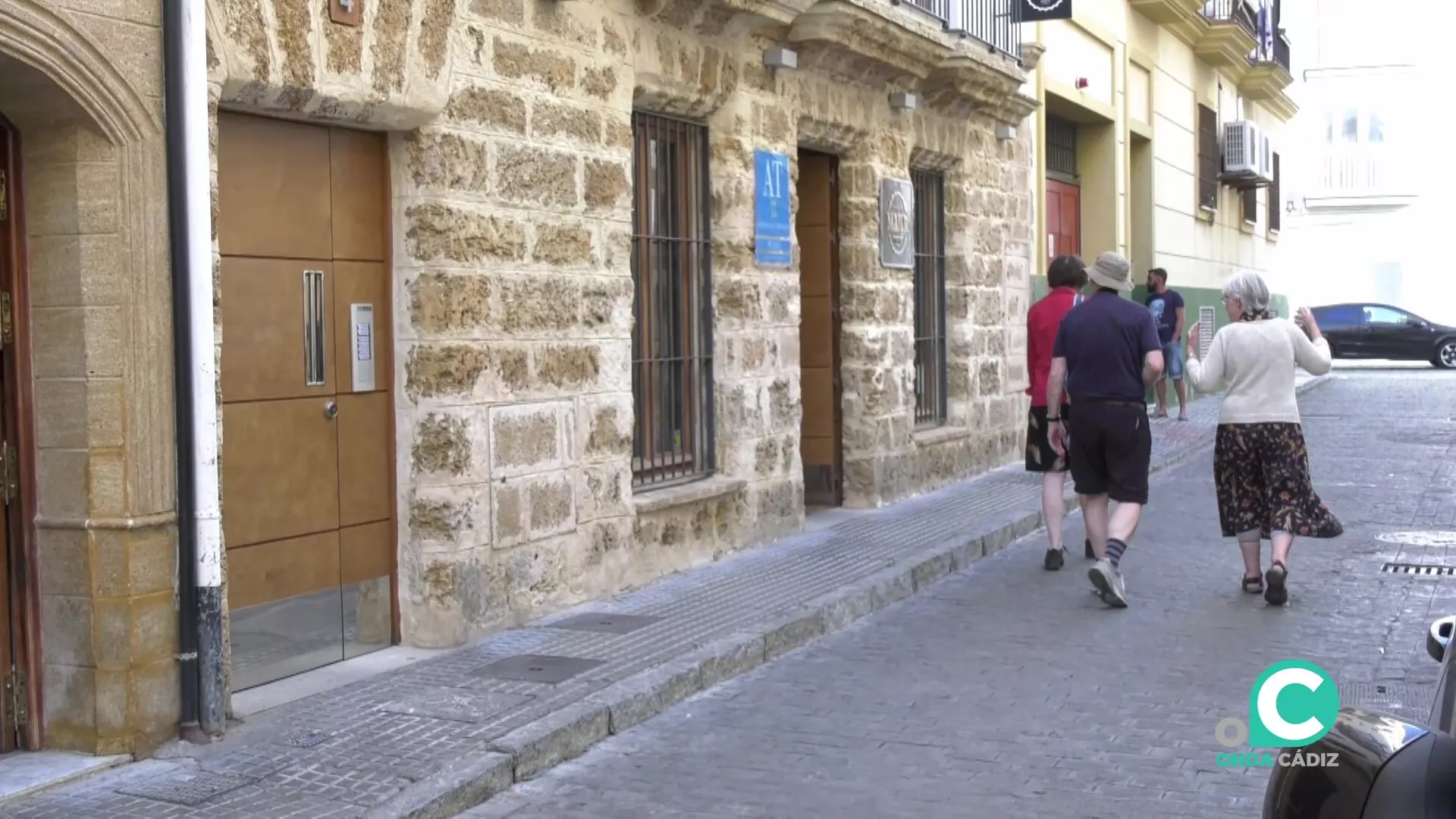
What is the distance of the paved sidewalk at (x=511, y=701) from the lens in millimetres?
5145

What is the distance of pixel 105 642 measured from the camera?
18.1 feet

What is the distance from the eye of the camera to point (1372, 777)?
237 centimetres

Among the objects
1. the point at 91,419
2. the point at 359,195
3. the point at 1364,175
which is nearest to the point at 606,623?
the point at 359,195

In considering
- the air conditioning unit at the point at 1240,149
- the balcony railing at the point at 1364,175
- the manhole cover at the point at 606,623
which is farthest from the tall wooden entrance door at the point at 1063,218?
the balcony railing at the point at 1364,175

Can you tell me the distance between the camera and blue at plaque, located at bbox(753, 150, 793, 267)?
10148 mm

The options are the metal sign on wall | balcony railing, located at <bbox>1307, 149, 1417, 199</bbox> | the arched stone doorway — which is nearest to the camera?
the arched stone doorway

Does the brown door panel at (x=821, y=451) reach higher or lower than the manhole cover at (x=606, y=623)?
higher

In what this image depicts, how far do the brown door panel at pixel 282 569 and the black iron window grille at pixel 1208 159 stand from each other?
65.8 ft

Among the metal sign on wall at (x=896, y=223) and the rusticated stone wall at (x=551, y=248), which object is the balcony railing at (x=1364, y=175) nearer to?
the metal sign on wall at (x=896, y=223)

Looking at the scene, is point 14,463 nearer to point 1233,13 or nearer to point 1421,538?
point 1421,538

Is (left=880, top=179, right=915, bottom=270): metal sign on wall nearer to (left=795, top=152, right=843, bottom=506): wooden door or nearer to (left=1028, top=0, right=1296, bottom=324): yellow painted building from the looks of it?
(left=795, top=152, right=843, bottom=506): wooden door

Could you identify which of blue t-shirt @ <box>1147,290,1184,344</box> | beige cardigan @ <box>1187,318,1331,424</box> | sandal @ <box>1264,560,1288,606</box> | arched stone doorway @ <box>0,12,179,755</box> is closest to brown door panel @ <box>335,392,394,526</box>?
arched stone doorway @ <box>0,12,179,755</box>

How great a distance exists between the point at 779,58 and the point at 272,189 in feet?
14.6

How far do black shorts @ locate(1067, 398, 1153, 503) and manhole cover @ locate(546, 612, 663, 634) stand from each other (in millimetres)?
2605
